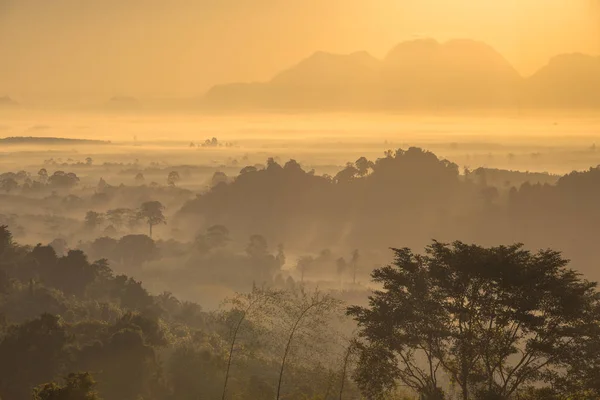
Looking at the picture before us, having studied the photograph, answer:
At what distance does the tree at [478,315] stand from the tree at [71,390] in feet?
47.0

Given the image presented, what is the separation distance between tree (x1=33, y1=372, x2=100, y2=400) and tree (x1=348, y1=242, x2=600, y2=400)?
1434 cm

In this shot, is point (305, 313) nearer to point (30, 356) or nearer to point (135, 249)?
point (30, 356)

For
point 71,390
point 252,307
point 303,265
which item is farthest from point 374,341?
point 303,265

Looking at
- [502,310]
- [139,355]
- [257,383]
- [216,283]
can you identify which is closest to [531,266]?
[502,310]

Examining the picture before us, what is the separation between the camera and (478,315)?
3916cm

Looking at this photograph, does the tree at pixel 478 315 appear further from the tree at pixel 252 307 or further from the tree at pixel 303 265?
the tree at pixel 303 265

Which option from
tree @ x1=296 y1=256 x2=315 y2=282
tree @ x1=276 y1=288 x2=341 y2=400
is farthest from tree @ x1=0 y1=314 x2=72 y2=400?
tree @ x1=296 y1=256 x2=315 y2=282

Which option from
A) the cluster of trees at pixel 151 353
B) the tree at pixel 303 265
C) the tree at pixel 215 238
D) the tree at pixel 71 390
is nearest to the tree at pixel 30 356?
the cluster of trees at pixel 151 353

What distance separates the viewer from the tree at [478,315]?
3750 centimetres

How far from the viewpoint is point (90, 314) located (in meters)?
80.2

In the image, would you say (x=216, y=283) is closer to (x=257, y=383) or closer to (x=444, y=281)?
(x=257, y=383)

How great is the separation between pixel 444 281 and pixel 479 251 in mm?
2546

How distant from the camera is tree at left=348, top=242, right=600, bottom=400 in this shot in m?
37.5

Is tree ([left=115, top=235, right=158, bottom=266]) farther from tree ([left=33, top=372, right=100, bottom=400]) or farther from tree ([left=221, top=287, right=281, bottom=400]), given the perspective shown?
tree ([left=33, top=372, right=100, bottom=400])
